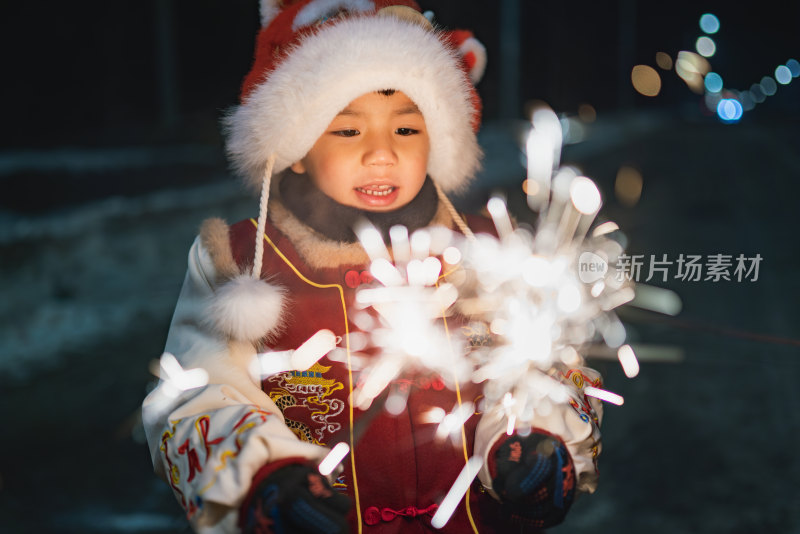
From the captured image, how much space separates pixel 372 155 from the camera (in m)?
1.93

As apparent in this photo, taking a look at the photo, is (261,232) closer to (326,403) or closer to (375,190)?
(375,190)

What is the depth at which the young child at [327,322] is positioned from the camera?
1.56 metres

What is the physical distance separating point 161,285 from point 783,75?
148ft

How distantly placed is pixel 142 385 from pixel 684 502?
3190 millimetres

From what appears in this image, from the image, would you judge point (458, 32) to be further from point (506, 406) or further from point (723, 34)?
point (723, 34)

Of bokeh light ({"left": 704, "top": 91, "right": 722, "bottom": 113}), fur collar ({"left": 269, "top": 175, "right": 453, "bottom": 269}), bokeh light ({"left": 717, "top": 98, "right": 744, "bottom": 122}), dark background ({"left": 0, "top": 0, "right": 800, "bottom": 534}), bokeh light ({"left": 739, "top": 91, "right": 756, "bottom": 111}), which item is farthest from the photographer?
bokeh light ({"left": 704, "top": 91, "right": 722, "bottom": 113})

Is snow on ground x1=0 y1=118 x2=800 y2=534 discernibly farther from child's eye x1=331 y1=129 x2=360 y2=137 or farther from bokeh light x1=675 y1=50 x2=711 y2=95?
bokeh light x1=675 y1=50 x2=711 y2=95

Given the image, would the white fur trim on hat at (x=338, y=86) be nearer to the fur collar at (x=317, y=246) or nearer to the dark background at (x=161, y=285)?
the fur collar at (x=317, y=246)

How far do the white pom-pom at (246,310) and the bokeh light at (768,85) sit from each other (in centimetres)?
4761

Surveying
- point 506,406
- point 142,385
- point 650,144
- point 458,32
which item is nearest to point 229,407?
point 506,406

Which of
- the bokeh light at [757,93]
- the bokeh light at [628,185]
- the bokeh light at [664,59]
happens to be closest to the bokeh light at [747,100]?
the bokeh light at [757,93]

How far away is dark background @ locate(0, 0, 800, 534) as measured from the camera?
3391 mm

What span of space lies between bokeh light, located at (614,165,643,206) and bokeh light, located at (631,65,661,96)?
2323cm

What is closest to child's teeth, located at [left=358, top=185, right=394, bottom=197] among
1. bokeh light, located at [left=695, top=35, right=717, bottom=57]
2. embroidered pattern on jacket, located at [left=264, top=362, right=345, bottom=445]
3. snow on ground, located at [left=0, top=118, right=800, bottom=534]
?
embroidered pattern on jacket, located at [left=264, top=362, right=345, bottom=445]
